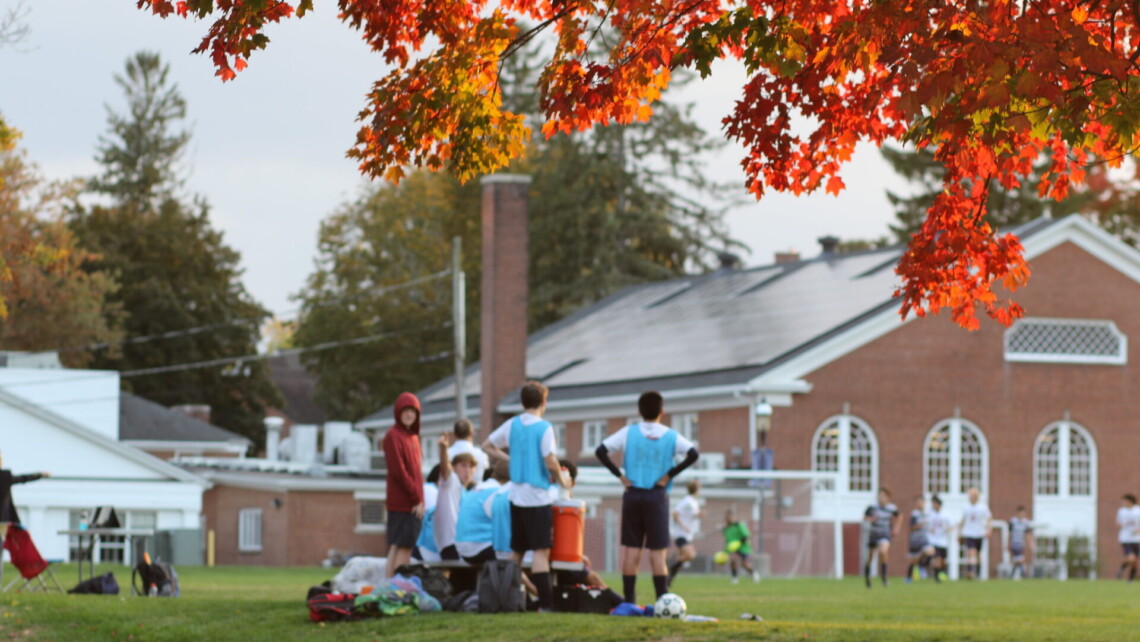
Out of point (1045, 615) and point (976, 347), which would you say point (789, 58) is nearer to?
point (1045, 615)

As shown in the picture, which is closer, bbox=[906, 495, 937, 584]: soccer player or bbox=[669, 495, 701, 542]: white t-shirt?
bbox=[669, 495, 701, 542]: white t-shirt

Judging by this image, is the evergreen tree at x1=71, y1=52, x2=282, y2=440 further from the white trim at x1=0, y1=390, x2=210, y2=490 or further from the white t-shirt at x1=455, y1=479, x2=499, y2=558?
the white t-shirt at x1=455, y1=479, x2=499, y2=558

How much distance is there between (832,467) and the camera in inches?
1630

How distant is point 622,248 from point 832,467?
36.5 m

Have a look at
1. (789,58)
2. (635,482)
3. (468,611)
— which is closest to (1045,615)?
(635,482)

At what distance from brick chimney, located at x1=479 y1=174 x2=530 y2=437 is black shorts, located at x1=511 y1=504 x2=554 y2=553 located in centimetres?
3188

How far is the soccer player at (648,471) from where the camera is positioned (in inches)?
628

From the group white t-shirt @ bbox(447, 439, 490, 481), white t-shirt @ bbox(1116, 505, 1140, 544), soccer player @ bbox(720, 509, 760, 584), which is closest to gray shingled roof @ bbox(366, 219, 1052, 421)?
white t-shirt @ bbox(1116, 505, 1140, 544)

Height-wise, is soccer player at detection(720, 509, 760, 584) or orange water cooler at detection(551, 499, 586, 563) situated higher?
orange water cooler at detection(551, 499, 586, 563)

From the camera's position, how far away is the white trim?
46.6 metres

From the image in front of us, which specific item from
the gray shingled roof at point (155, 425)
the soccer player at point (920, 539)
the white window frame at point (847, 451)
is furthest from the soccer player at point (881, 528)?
the gray shingled roof at point (155, 425)

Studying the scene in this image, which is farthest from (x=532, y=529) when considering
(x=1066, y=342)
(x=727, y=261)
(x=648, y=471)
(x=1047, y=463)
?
(x=727, y=261)

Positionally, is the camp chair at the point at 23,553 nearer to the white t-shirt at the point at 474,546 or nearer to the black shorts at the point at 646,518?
the white t-shirt at the point at 474,546

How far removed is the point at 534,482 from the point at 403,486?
4.65 feet
